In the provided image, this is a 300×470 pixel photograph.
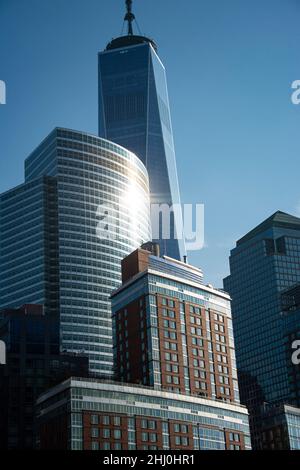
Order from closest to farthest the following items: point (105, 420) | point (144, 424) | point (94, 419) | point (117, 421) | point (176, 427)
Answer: point (94, 419)
point (105, 420)
point (117, 421)
point (144, 424)
point (176, 427)

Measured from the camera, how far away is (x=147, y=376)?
150 m

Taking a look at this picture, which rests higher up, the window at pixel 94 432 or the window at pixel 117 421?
the window at pixel 117 421

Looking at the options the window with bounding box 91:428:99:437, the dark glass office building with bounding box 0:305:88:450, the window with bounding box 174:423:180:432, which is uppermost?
the dark glass office building with bounding box 0:305:88:450

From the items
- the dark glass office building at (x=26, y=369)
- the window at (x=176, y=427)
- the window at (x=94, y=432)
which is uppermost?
the dark glass office building at (x=26, y=369)

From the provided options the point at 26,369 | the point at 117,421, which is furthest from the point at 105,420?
the point at 26,369

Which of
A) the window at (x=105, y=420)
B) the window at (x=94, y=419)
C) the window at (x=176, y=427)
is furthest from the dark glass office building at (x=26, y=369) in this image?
the window at (x=94, y=419)

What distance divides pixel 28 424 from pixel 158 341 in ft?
174

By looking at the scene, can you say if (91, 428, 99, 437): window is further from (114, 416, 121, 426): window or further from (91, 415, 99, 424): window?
(114, 416, 121, 426): window

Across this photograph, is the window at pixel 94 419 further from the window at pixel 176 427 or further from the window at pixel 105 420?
the window at pixel 176 427

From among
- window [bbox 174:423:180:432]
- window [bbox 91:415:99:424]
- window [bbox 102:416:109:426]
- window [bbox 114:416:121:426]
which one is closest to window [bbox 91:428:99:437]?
window [bbox 91:415:99:424]

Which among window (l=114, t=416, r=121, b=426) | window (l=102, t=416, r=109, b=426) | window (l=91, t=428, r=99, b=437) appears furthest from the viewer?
window (l=114, t=416, r=121, b=426)

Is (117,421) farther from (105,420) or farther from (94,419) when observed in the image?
(94,419)

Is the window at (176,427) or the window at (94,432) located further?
the window at (176,427)
